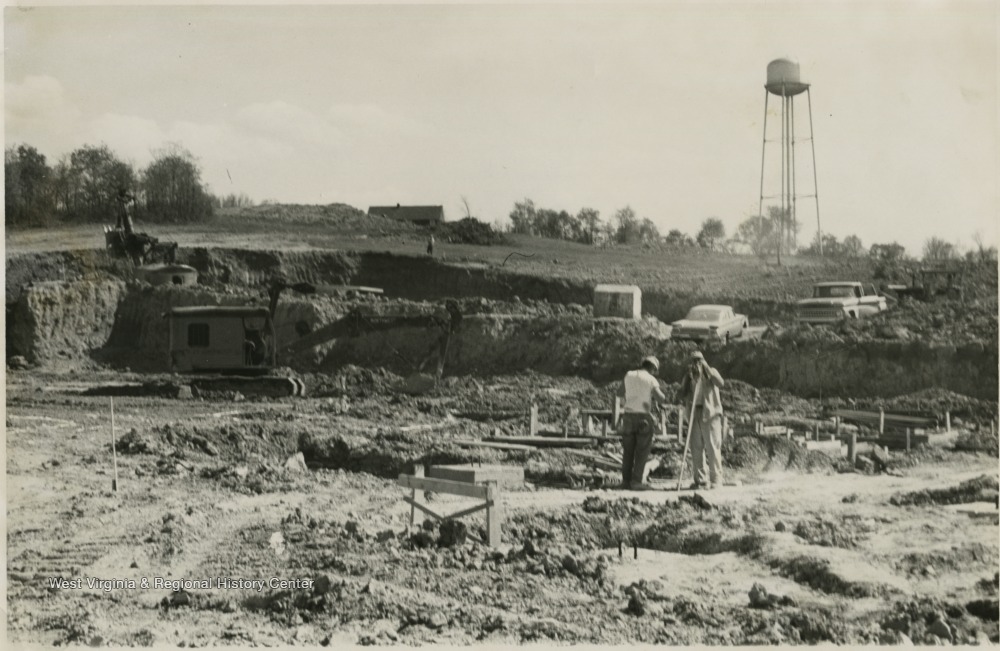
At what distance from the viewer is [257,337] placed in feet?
75.3

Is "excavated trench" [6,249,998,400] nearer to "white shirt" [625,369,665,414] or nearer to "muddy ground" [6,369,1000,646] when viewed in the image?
"muddy ground" [6,369,1000,646]

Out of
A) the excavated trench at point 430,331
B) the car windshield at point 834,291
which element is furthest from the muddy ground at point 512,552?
the car windshield at point 834,291

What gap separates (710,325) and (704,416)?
12019 mm

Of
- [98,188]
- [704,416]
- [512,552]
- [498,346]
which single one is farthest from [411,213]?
[512,552]

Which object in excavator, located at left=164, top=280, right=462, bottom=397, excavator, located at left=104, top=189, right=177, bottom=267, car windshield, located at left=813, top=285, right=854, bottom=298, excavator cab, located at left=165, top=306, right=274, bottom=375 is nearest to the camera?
excavator, located at left=164, top=280, right=462, bottom=397

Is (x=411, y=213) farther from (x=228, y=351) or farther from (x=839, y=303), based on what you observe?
(x=839, y=303)

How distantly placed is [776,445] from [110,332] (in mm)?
20420

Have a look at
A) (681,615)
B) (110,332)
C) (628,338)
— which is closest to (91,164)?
(110,332)

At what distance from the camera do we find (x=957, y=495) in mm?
11820

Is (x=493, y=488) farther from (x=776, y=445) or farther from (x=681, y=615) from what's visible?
(x=776, y=445)

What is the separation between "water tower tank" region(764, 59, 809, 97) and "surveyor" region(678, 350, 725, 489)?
4.37 metres

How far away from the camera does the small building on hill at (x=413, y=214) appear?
82.9ft

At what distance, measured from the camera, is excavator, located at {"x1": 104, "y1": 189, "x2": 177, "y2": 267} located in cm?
2897

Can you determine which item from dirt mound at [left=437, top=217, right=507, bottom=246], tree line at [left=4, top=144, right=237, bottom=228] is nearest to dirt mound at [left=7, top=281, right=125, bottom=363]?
tree line at [left=4, top=144, right=237, bottom=228]
